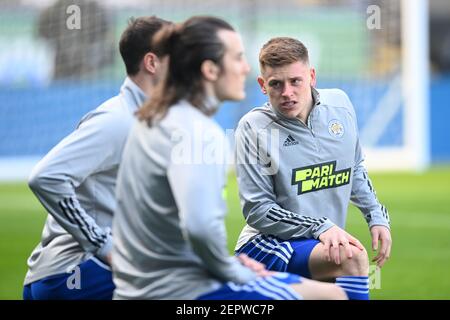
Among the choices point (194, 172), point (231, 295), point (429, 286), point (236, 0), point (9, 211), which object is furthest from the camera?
point (236, 0)

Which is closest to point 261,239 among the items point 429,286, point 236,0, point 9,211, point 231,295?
point 231,295

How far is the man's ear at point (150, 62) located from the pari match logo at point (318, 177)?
1016 mm

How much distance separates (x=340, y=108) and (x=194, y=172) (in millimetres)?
2210

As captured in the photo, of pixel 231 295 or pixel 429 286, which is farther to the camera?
pixel 429 286

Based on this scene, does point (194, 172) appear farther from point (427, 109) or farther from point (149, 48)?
point (427, 109)

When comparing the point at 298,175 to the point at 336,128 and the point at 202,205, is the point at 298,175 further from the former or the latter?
the point at 202,205

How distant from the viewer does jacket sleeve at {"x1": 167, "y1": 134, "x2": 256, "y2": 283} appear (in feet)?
12.6

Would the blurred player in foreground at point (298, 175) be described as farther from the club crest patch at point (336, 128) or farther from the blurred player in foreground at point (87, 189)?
the blurred player in foreground at point (87, 189)

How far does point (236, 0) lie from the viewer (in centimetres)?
2269

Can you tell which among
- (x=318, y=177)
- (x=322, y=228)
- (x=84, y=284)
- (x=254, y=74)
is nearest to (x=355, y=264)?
(x=322, y=228)

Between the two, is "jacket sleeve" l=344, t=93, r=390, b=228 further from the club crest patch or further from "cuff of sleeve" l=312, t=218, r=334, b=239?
"cuff of sleeve" l=312, t=218, r=334, b=239

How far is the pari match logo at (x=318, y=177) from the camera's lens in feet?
18.3

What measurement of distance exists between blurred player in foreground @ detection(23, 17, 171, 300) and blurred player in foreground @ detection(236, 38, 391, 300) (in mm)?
756

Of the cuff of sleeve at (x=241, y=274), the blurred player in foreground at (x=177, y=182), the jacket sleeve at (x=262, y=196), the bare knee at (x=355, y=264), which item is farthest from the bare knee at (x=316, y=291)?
the jacket sleeve at (x=262, y=196)
